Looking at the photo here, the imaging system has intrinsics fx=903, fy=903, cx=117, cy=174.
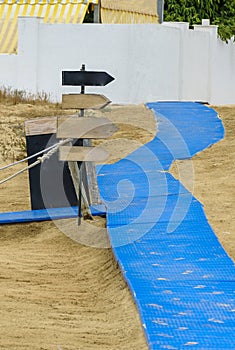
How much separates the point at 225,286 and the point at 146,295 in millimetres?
599

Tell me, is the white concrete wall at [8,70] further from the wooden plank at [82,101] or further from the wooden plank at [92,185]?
the wooden plank at [82,101]

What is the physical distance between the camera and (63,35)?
17922 mm

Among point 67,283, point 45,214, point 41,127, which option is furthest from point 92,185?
point 67,283

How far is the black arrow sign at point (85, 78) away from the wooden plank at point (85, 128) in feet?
1.10

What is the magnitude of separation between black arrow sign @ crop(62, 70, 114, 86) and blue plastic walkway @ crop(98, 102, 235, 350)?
1.26 metres

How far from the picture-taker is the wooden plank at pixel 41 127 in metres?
9.38

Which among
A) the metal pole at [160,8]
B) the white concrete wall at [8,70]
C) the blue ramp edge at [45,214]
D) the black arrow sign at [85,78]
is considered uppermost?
the metal pole at [160,8]

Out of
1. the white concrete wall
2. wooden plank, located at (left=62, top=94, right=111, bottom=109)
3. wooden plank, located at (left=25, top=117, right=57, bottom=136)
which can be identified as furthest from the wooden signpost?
the white concrete wall

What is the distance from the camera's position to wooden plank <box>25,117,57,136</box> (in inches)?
369

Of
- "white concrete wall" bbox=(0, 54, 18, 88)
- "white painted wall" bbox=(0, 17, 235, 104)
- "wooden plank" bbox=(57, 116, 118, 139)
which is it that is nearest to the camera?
"wooden plank" bbox=(57, 116, 118, 139)

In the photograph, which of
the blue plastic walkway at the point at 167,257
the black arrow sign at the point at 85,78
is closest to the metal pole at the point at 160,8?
Result: the blue plastic walkway at the point at 167,257

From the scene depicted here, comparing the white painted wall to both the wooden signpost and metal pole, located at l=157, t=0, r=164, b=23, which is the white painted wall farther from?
the wooden signpost

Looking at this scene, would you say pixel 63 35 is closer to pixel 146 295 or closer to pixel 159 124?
pixel 159 124

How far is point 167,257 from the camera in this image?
6.92 metres
